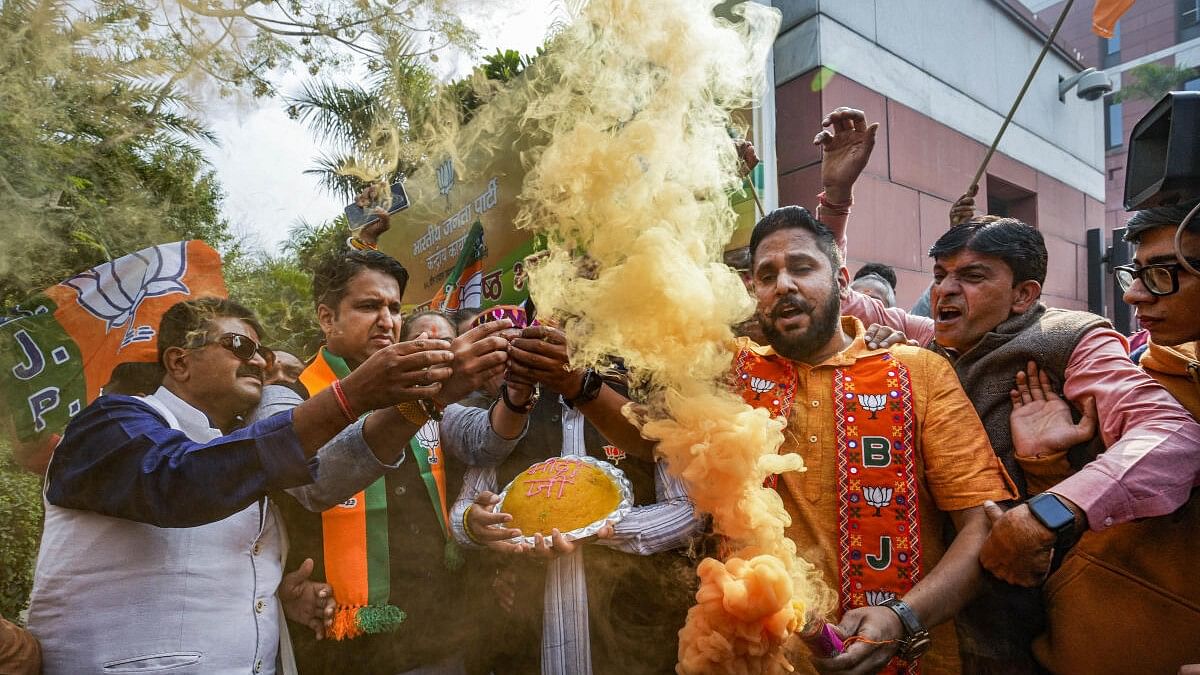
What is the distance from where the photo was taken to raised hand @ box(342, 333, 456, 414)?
2.17m

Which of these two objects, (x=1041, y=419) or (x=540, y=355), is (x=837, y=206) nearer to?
(x=1041, y=419)

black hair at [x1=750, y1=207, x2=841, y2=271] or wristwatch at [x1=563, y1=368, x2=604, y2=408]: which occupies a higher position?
black hair at [x1=750, y1=207, x2=841, y2=271]

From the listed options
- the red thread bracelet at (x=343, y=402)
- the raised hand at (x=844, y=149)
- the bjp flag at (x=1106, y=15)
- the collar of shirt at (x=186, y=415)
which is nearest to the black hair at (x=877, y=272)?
the bjp flag at (x=1106, y=15)

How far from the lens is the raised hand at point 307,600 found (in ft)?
8.93

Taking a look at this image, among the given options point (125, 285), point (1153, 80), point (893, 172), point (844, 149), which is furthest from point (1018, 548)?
point (1153, 80)

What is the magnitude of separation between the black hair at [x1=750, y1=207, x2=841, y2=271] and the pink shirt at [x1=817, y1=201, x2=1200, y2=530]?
104 cm

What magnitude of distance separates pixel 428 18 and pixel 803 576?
3.05 meters

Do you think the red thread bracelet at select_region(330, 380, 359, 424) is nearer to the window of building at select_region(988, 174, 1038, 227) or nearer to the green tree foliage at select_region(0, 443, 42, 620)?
the green tree foliage at select_region(0, 443, 42, 620)

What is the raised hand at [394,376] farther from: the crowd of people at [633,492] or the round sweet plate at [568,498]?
the round sweet plate at [568,498]

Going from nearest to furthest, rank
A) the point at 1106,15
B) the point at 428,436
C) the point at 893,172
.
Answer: the point at 428,436 < the point at 1106,15 < the point at 893,172

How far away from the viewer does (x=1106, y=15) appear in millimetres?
4605

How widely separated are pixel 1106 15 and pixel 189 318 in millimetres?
5936

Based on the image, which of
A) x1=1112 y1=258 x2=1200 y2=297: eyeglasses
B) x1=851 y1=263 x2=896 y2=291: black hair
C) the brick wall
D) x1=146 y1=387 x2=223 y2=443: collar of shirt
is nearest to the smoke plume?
x1=146 y1=387 x2=223 y2=443: collar of shirt

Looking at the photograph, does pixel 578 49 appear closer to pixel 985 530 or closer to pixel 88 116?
pixel 88 116
